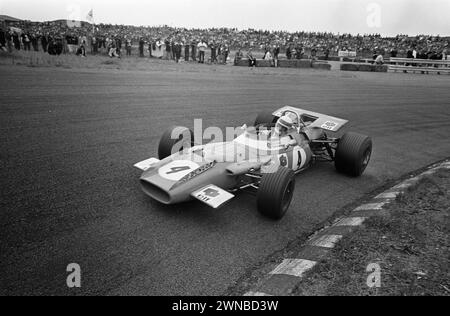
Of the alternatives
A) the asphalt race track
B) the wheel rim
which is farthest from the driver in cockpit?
the wheel rim

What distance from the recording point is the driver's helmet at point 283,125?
5.90 meters

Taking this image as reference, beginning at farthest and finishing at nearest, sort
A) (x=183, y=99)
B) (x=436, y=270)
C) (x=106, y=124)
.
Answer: (x=183, y=99) < (x=106, y=124) < (x=436, y=270)

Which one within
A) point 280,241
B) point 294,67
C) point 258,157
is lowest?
point 280,241

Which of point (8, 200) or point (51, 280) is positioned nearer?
point (51, 280)

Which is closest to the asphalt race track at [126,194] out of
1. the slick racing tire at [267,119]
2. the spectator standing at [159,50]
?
the slick racing tire at [267,119]

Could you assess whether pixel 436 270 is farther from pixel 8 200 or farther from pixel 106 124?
pixel 106 124

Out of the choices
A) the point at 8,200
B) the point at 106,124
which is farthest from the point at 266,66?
the point at 8,200

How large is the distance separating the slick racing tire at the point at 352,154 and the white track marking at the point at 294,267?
315 centimetres

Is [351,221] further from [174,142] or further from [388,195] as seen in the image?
[174,142]

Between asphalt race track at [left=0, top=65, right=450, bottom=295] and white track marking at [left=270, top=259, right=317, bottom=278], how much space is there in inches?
10.1

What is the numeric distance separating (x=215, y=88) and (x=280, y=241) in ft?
35.1

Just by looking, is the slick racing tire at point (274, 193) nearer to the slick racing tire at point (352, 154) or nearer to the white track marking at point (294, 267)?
the white track marking at point (294, 267)

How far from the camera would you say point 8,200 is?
14.6 ft

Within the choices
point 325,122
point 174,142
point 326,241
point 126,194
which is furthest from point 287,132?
point 126,194
